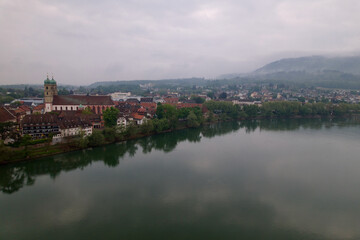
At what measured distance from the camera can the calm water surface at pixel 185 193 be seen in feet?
19.9

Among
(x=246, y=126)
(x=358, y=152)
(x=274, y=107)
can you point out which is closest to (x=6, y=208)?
(x=358, y=152)

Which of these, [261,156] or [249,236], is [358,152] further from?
[249,236]

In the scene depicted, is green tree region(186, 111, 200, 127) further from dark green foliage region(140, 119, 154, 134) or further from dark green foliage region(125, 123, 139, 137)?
dark green foliage region(125, 123, 139, 137)

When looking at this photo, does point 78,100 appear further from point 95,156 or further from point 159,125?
point 95,156

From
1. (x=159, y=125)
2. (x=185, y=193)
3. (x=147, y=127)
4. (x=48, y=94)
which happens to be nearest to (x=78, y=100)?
(x=48, y=94)

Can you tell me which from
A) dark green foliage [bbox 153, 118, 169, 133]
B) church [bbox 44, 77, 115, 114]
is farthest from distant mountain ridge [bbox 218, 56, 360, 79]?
church [bbox 44, 77, 115, 114]

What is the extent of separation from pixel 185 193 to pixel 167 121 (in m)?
9.92

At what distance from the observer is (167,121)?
686 inches

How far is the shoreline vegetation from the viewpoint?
36.0 feet

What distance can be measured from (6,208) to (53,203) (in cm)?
137

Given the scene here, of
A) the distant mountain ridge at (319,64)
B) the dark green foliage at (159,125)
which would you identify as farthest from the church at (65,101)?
the distant mountain ridge at (319,64)

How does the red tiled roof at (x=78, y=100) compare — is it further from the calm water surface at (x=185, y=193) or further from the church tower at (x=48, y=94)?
the calm water surface at (x=185, y=193)

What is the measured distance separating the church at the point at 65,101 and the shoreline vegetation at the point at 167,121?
19.9ft

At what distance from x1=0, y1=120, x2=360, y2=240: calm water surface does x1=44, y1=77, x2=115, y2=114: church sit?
844cm
